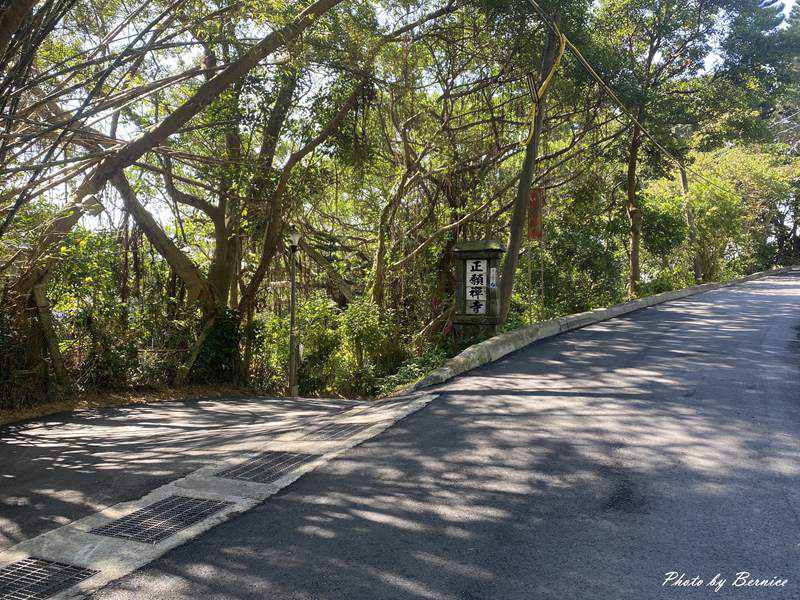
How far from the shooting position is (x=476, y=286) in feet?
38.3

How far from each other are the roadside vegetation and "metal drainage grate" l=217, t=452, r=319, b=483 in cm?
339

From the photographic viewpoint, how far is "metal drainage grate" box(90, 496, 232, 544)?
3990mm

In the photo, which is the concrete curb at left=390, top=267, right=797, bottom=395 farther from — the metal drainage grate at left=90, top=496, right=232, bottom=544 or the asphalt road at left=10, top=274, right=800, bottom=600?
the metal drainage grate at left=90, top=496, right=232, bottom=544

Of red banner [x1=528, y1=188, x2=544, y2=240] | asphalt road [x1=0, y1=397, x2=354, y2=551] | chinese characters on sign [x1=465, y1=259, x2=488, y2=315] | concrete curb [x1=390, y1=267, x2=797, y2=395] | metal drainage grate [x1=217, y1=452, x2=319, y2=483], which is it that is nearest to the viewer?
asphalt road [x1=0, y1=397, x2=354, y2=551]

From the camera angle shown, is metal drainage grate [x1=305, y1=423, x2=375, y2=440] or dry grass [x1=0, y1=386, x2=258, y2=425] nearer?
metal drainage grate [x1=305, y1=423, x2=375, y2=440]

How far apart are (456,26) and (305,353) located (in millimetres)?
8077

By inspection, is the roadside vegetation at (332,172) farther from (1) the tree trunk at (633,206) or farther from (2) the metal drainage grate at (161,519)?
(2) the metal drainage grate at (161,519)

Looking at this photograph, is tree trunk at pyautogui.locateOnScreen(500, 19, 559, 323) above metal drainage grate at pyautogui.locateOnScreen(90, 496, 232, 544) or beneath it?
above

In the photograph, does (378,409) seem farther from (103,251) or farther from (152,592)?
(103,251)

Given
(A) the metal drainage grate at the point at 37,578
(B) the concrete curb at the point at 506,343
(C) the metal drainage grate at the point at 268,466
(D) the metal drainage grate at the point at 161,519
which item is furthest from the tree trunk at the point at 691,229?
(A) the metal drainage grate at the point at 37,578

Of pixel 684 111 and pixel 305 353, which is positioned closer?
pixel 305 353

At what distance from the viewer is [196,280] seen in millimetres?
12922

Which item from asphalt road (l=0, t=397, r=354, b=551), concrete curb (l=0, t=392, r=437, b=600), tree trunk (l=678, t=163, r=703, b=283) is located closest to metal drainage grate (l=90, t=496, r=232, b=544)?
concrete curb (l=0, t=392, r=437, b=600)

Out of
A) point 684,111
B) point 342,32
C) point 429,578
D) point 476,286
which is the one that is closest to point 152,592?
point 429,578
